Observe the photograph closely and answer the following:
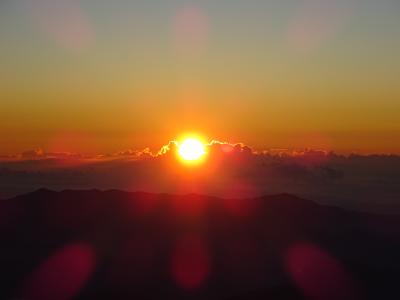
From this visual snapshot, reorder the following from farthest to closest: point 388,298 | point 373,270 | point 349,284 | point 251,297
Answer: point 373,270
point 349,284
point 388,298
point 251,297

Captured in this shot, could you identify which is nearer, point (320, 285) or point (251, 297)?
point (251, 297)

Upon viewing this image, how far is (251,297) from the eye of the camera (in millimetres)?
120688

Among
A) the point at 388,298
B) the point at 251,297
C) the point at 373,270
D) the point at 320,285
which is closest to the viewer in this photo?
the point at 251,297

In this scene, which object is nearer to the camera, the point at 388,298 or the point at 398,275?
the point at 388,298

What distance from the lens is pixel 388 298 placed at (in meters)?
152

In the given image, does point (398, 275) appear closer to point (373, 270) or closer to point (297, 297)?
point (373, 270)

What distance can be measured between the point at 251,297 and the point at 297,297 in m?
7.86

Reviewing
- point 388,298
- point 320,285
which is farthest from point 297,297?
point 320,285

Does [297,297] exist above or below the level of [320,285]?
above

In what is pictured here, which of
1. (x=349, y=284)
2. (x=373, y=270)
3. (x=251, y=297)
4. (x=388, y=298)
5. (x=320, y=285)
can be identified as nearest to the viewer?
(x=251, y=297)

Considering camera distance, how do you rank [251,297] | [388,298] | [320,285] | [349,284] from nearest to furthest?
→ [251,297], [388,298], [349,284], [320,285]

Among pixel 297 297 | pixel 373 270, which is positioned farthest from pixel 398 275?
pixel 297 297

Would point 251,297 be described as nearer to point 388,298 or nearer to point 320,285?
point 388,298

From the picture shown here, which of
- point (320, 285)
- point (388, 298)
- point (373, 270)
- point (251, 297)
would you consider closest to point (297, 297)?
point (251, 297)
